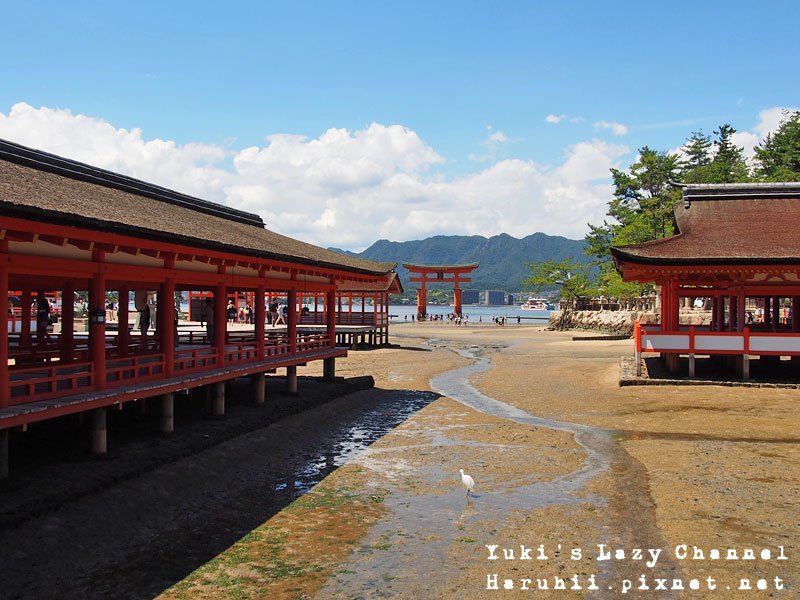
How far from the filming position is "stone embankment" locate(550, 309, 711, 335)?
1963 inches

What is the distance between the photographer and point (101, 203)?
570 inches

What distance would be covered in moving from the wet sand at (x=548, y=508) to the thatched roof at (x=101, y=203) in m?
5.93

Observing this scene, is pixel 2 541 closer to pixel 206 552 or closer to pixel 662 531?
pixel 206 552

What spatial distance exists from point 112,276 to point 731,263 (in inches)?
826

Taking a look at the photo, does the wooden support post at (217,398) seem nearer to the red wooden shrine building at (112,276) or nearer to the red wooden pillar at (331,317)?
the red wooden shrine building at (112,276)

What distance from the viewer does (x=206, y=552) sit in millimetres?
9867

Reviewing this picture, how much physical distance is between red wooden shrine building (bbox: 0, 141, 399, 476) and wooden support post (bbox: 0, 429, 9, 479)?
2cm

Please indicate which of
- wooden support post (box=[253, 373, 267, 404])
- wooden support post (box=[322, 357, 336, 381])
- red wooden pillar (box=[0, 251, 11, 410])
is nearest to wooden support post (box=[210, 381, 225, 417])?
wooden support post (box=[253, 373, 267, 404])

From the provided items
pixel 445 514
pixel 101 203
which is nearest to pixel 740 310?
pixel 445 514

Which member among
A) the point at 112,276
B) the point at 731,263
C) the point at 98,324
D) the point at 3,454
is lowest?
the point at 3,454

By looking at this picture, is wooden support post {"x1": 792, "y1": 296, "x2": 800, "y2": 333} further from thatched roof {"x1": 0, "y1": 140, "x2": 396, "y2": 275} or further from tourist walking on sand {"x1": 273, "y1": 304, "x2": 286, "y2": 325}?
tourist walking on sand {"x1": 273, "y1": 304, "x2": 286, "y2": 325}

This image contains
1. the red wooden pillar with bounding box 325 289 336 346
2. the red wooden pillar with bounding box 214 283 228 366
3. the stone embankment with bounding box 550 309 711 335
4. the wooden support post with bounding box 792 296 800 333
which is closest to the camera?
the red wooden pillar with bounding box 214 283 228 366

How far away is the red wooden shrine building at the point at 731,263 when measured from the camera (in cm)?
2491

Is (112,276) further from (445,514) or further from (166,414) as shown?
(445,514)
